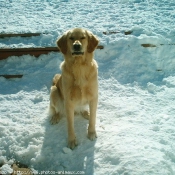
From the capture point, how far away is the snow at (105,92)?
307cm

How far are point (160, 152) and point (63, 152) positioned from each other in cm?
133

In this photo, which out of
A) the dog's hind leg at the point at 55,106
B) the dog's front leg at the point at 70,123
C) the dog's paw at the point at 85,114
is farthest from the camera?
the dog's paw at the point at 85,114

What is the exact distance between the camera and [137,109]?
4035mm

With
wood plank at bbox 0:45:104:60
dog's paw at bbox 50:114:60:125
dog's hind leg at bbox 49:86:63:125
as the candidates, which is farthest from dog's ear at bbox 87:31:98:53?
wood plank at bbox 0:45:104:60

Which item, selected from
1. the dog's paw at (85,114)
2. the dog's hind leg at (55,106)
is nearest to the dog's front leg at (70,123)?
the dog's hind leg at (55,106)

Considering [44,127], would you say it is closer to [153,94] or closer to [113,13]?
[153,94]

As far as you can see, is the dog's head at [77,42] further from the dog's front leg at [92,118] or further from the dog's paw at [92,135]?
the dog's paw at [92,135]

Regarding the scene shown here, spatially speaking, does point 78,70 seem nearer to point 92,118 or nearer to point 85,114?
point 92,118

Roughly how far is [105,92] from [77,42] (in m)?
1.79

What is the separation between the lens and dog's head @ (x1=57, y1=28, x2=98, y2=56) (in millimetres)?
2983

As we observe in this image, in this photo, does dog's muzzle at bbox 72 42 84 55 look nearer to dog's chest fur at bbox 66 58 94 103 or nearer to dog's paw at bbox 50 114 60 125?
dog's chest fur at bbox 66 58 94 103

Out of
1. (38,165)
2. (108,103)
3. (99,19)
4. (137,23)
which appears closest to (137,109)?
(108,103)

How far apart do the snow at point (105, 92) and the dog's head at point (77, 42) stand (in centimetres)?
132

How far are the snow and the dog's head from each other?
1.32 meters
